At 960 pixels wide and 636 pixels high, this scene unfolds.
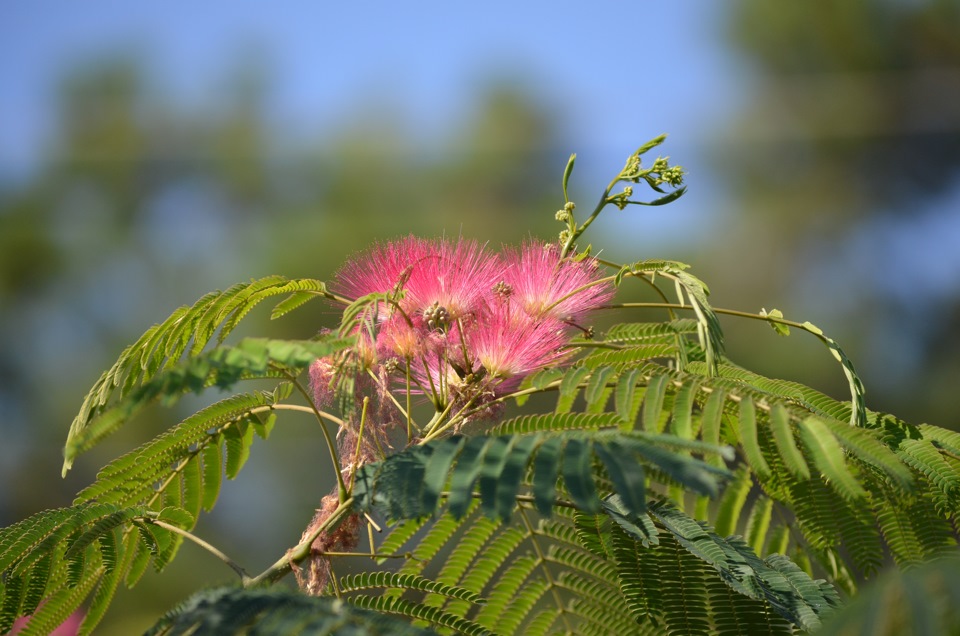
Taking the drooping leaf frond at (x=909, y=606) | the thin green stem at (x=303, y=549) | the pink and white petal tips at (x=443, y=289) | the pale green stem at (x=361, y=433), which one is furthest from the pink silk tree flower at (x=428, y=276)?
the drooping leaf frond at (x=909, y=606)

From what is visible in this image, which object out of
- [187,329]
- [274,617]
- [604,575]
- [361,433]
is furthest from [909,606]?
[187,329]

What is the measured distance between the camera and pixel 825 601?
3.43ft

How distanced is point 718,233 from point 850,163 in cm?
235

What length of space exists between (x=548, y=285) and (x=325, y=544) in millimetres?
397

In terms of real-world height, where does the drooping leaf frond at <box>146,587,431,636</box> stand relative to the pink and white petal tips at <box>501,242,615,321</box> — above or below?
below

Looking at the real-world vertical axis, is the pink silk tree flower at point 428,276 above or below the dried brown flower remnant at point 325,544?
above

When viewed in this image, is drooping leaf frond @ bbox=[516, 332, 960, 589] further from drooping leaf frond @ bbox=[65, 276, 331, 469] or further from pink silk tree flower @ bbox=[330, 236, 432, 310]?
drooping leaf frond @ bbox=[65, 276, 331, 469]

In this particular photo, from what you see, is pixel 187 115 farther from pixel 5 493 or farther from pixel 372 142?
pixel 5 493

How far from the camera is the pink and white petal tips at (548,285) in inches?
44.6

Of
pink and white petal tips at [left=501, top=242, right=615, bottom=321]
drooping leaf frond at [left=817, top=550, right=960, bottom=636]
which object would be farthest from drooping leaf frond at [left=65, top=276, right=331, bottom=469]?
drooping leaf frond at [left=817, top=550, right=960, bottom=636]

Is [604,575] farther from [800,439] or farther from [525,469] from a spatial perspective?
[525,469]

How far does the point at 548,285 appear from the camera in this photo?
1.13 metres

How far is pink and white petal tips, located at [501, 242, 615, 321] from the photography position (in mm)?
1132

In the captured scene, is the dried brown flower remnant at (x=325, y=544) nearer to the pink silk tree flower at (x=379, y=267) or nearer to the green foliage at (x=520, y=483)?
the green foliage at (x=520, y=483)
